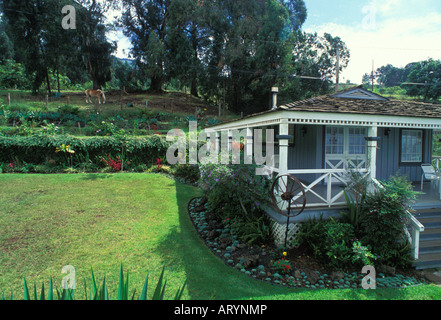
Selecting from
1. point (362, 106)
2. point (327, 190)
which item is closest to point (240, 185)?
point (327, 190)

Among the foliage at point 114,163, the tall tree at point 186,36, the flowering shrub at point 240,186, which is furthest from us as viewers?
the tall tree at point 186,36

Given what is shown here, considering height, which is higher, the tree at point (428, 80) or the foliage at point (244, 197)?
the tree at point (428, 80)

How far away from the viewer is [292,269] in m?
4.89

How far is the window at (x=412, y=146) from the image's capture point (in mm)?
8523

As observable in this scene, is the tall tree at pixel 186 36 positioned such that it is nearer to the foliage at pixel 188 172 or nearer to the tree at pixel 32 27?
the tree at pixel 32 27

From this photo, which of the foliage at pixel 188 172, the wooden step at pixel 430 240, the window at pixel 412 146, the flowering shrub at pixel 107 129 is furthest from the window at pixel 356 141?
the flowering shrub at pixel 107 129

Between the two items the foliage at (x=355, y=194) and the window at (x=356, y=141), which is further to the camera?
the window at (x=356, y=141)

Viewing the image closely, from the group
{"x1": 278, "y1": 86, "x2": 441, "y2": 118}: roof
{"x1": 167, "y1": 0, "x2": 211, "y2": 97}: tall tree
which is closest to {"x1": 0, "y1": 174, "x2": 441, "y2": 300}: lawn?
{"x1": 278, "y1": 86, "x2": 441, "y2": 118}: roof

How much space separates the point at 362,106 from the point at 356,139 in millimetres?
2002

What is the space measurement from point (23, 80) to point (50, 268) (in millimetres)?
37732

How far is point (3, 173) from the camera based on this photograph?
425 inches

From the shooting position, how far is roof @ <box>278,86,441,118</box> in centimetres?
600

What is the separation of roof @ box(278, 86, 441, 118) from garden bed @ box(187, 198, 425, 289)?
3243 millimetres

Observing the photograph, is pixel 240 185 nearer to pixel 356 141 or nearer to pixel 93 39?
pixel 356 141
